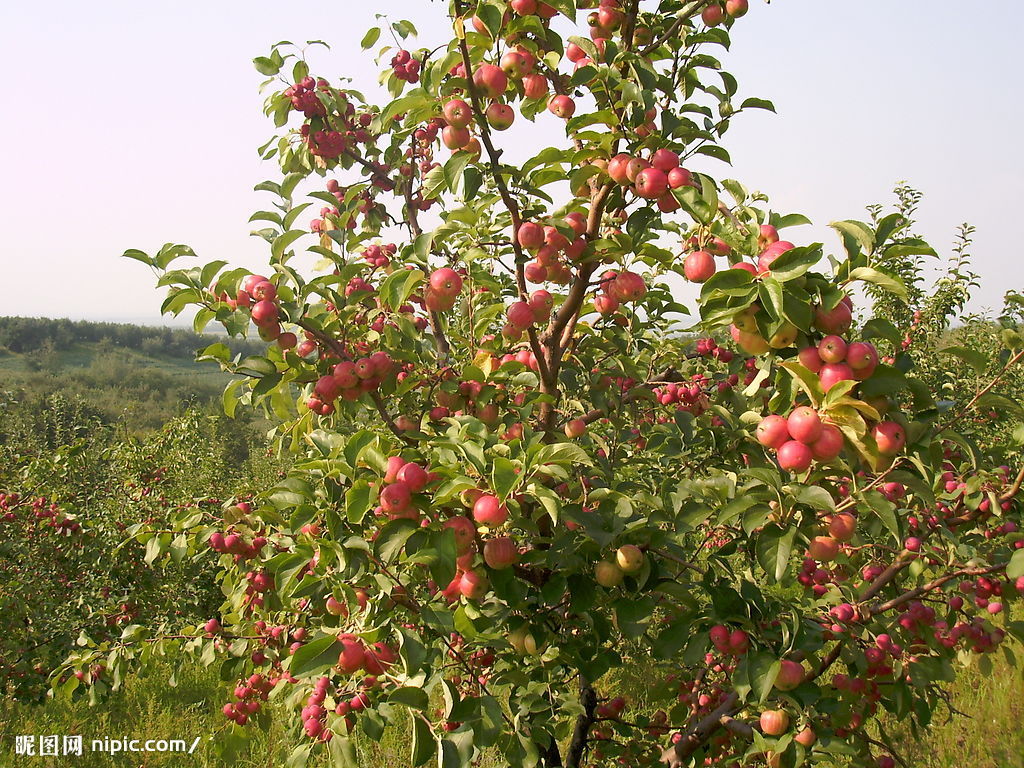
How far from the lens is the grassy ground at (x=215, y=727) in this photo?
4.25m

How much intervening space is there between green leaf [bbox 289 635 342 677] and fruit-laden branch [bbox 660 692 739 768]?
1592 millimetres

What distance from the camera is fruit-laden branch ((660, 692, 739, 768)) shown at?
2.43 m

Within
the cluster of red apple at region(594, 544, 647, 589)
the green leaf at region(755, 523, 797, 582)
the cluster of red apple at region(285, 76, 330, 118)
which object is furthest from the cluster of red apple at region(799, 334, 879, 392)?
the cluster of red apple at region(285, 76, 330, 118)

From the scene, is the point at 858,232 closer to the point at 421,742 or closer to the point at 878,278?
the point at 878,278

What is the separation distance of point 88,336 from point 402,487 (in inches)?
2498

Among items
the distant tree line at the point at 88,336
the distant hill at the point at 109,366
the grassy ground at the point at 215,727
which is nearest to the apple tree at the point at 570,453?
the grassy ground at the point at 215,727

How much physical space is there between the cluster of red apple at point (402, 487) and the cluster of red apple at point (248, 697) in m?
1.97

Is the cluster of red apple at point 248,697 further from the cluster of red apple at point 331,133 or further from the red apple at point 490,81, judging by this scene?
the red apple at point 490,81

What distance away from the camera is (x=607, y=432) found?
3178 millimetres

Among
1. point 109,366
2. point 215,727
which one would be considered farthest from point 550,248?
point 109,366

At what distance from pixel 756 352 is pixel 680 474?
1200 mm

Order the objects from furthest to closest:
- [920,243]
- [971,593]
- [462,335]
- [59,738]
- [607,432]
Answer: [59,738]
[607,432]
[462,335]
[971,593]
[920,243]

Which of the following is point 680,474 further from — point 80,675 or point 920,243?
point 80,675

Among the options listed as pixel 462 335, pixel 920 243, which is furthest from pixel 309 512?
pixel 920 243
